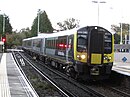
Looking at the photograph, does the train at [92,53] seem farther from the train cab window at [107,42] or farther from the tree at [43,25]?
the tree at [43,25]

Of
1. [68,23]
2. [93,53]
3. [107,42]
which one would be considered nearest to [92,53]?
[93,53]

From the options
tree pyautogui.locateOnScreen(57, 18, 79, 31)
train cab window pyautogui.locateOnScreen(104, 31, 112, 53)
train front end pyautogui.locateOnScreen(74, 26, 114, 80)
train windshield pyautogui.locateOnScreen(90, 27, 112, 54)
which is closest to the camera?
train front end pyautogui.locateOnScreen(74, 26, 114, 80)

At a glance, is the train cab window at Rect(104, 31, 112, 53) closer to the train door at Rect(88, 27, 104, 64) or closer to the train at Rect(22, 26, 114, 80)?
the train at Rect(22, 26, 114, 80)

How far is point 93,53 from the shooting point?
18.3 m

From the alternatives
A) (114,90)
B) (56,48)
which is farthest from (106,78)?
(56,48)

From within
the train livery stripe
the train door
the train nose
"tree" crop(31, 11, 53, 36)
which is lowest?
the train nose

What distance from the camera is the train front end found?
1817cm

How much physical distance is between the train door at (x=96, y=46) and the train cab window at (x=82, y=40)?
0.90ft

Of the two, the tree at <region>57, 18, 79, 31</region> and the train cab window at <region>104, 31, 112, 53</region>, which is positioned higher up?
the tree at <region>57, 18, 79, 31</region>

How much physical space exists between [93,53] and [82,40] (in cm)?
93

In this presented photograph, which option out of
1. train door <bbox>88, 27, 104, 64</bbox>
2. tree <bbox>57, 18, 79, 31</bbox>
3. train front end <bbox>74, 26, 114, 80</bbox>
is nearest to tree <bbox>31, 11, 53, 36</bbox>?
tree <bbox>57, 18, 79, 31</bbox>

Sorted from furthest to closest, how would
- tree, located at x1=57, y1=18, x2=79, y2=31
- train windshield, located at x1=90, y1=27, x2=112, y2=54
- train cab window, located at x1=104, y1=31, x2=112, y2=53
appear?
1. tree, located at x1=57, y1=18, x2=79, y2=31
2. train cab window, located at x1=104, y1=31, x2=112, y2=53
3. train windshield, located at x1=90, y1=27, x2=112, y2=54

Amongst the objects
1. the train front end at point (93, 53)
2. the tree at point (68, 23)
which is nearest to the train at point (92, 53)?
the train front end at point (93, 53)

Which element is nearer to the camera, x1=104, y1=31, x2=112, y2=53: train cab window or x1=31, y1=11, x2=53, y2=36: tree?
x1=104, y1=31, x2=112, y2=53: train cab window
